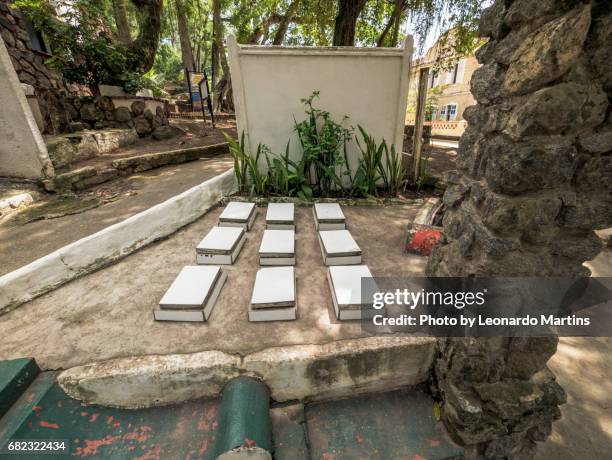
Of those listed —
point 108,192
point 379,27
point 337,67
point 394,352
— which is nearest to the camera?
point 394,352

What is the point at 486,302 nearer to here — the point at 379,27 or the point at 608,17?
the point at 608,17

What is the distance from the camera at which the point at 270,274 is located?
5.58 ft

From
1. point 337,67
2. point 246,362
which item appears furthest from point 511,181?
point 337,67

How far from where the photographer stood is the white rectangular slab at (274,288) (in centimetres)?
143

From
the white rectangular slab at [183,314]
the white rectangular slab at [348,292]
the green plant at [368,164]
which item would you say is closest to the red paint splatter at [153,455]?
the white rectangular slab at [183,314]

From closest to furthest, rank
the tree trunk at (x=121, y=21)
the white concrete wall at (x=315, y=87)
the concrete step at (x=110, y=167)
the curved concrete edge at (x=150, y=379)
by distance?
1. the curved concrete edge at (x=150, y=379)
2. the white concrete wall at (x=315, y=87)
3. the concrete step at (x=110, y=167)
4. the tree trunk at (x=121, y=21)

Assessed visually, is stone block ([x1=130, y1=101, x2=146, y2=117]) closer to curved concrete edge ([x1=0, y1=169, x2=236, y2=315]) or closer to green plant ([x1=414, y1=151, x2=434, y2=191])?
curved concrete edge ([x1=0, y1=169, x2=236, y2=315])

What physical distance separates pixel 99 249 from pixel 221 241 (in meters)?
0.85

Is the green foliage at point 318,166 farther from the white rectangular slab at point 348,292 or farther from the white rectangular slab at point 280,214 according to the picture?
the white rectangular slab at point 348,292

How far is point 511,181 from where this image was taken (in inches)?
38.4

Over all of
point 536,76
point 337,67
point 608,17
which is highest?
point 337,67

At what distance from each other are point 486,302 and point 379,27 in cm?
1009

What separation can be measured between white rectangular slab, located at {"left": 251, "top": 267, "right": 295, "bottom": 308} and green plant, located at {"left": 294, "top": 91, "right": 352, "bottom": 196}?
5.47 ft

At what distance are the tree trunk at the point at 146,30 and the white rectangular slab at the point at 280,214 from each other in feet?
21.2
